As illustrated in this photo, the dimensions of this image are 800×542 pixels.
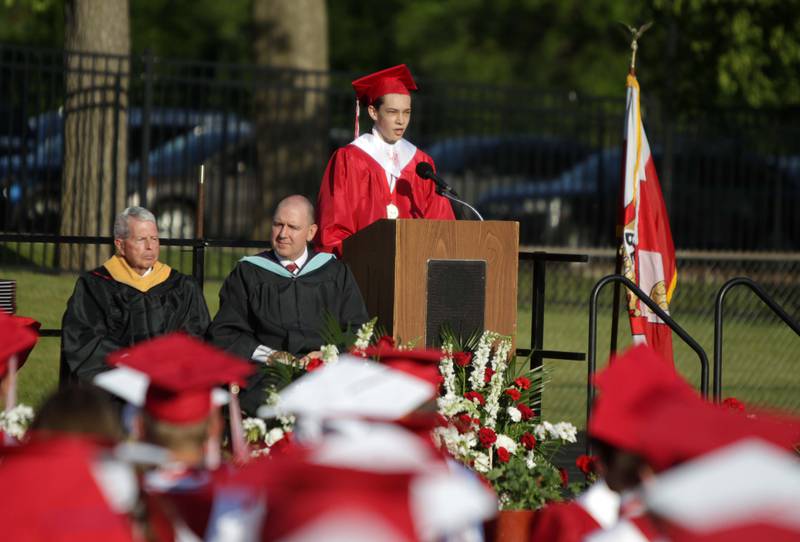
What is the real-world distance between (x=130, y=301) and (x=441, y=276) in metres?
1.64

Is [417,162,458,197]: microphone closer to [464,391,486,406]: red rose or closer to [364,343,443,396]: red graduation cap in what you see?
[464,391,486,406]: red rose

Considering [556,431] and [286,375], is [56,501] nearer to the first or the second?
[286,375]

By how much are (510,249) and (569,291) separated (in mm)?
7386

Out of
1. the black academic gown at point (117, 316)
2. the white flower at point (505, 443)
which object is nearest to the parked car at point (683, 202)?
the black academic gown at point (117, 316)

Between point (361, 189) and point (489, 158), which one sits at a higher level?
point (489, 158)

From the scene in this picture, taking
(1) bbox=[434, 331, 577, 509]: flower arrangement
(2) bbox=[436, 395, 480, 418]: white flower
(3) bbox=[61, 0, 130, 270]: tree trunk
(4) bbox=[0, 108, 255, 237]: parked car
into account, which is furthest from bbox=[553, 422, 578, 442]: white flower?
(3) bbox=[61, 0, 130, 270]: tree trunk

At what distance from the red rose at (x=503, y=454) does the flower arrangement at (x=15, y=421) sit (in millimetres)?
2241

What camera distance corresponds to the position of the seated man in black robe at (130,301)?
25.3 ft

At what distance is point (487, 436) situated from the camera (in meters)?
6.98

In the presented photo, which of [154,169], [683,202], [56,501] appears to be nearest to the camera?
[56,501]

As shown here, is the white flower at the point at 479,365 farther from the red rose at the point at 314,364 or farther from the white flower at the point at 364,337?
the red rose at the point at 314,364

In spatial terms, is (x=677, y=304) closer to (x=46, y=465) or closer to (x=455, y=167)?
(x=455, y=167)

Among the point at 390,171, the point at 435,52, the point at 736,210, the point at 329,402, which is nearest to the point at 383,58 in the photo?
the point at 435,52

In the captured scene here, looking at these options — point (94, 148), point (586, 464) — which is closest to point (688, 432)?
point (586, 464)
